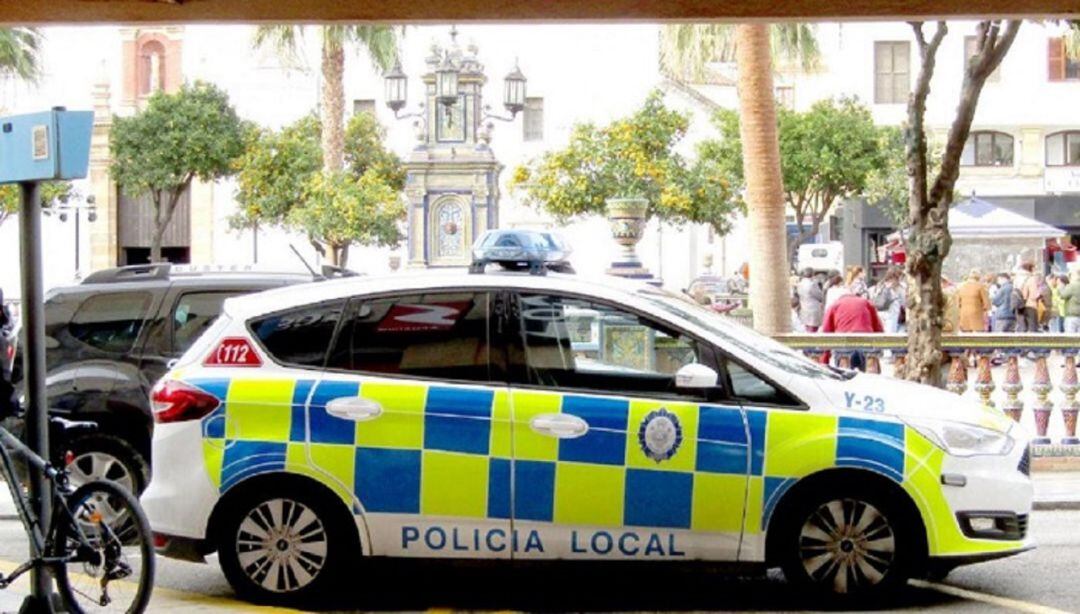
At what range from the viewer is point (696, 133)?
177 feet

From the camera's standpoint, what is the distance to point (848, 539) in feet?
27.8

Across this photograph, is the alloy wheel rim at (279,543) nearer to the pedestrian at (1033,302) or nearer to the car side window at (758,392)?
the car side window at (758,392)

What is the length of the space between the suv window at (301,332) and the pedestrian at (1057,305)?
73.3 feet

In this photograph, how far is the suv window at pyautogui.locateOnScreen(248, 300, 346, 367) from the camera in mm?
8773

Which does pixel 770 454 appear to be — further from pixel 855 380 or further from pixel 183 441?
pixel 183 441

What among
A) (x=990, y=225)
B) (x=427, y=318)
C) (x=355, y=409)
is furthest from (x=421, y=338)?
(x=990, y=225)

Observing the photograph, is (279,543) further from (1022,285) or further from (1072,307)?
(1022,285)

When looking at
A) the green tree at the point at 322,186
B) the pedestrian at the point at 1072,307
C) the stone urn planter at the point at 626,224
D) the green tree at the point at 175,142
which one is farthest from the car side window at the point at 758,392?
the green tree at the point at 175,142

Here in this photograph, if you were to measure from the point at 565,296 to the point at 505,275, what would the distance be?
0.36 m

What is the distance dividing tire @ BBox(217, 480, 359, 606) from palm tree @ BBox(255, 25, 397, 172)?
2622cm

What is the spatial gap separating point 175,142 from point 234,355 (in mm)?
42253

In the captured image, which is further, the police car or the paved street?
the paved street

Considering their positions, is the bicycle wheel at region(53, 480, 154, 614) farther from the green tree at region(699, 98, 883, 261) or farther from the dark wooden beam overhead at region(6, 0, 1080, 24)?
the green tree at region(699, 98, 883, 261)

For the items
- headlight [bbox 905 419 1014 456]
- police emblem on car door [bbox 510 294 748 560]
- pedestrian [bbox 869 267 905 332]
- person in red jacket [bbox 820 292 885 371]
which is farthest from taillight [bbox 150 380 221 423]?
pedestrian [bbox 869 267 905 332]
